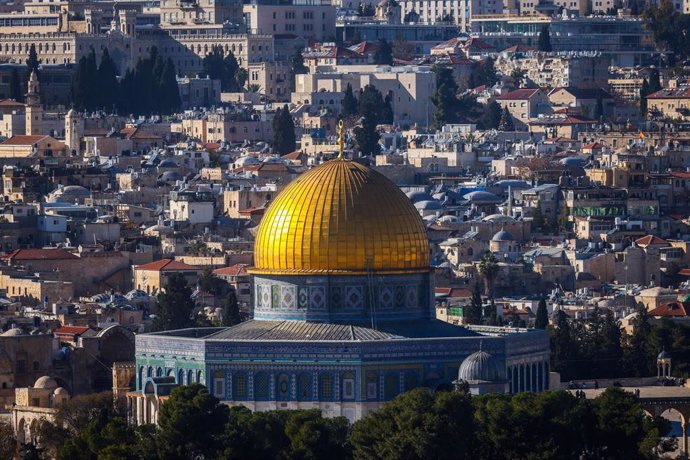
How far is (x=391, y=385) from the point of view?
229ft

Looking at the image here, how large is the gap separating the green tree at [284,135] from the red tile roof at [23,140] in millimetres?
7817

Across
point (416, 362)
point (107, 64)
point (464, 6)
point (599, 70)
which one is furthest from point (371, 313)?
point (464, 6)

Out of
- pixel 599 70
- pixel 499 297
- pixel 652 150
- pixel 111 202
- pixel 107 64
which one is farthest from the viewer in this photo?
pixel 599 70

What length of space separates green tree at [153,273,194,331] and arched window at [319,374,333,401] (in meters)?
19.7

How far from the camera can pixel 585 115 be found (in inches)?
6102

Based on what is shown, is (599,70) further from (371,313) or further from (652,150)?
(371,313)

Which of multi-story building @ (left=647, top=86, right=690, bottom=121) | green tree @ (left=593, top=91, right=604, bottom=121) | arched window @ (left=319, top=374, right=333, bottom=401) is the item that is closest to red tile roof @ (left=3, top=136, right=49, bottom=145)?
green tree @ (left=593, top=91, right=604, bottom=121)

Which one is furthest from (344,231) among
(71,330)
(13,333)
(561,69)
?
(561,69)

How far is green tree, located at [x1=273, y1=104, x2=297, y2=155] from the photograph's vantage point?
464 feet

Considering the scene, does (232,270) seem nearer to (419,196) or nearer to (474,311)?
(474,311)

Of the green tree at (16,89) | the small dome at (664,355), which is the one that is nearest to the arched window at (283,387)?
the small dome at (664,355)

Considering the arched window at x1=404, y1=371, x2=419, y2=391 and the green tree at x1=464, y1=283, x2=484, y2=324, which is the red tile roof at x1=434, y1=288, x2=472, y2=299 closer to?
the green tree at x1=464, y1=283, x2=484, y2=324

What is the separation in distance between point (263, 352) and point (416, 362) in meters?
2.53

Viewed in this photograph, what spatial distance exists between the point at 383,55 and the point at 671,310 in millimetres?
73103
